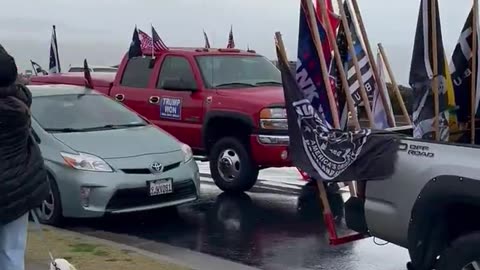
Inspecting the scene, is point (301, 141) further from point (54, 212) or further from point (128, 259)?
point (54, 212)

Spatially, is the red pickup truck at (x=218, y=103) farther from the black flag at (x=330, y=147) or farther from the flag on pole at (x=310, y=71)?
the black flag at (x=330, y=147)

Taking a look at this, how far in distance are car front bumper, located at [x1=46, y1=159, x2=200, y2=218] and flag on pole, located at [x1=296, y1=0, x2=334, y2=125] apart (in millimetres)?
2951

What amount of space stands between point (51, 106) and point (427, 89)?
203 inches

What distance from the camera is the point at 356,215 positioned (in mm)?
5863

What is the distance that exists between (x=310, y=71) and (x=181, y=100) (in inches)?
217

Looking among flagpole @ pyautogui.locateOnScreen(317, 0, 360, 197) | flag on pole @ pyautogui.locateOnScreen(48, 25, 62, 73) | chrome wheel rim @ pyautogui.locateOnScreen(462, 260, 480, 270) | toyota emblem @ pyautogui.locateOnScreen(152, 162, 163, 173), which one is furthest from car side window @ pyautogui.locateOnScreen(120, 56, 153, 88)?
flag on pole @ pyautogui.locateOnScreen(48, 25, 62, 73)

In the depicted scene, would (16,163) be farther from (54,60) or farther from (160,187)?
(54,60)

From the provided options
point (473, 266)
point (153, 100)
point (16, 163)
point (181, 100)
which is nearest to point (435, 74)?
point (473, 266)

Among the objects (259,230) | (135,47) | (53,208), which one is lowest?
(259,230)

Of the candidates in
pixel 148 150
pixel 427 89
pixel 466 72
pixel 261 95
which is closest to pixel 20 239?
pixel 427 89

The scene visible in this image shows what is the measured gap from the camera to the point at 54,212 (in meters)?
8.54

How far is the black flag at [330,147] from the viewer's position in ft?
17.9

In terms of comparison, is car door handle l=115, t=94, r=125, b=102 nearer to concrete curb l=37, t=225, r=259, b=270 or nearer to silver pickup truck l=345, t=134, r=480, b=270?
concrete curb l=37, t=225, r=259, b=270

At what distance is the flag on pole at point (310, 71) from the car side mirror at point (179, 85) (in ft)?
17.3
